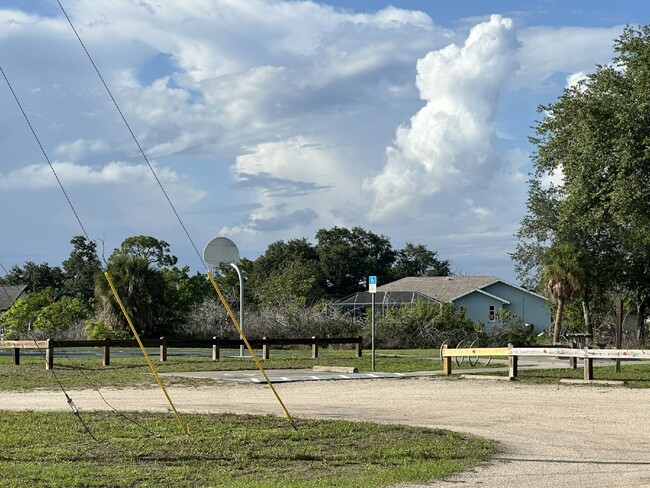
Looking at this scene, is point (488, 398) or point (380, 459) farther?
point (488, 398)

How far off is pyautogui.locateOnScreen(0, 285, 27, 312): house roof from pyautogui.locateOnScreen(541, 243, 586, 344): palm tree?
4994 cm

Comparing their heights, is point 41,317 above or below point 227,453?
above

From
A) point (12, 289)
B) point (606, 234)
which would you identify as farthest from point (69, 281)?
point (606, 234)

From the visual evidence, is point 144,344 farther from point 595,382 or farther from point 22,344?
point 595,382

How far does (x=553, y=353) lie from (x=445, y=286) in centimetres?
5596

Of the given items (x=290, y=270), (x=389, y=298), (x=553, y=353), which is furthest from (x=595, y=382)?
(x=290, y=270)

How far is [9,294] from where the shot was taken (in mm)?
86062

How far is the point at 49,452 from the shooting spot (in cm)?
1142

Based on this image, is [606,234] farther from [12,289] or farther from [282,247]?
[12,289]

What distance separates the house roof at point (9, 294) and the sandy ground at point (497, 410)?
6631 cm

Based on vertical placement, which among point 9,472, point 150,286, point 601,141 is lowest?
point 9,472

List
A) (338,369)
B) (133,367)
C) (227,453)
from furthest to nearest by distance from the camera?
(133,367) → (338,369) → (227,453)

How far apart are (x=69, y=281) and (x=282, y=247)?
19.2 metres

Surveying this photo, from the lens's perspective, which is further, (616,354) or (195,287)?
(195,287)
